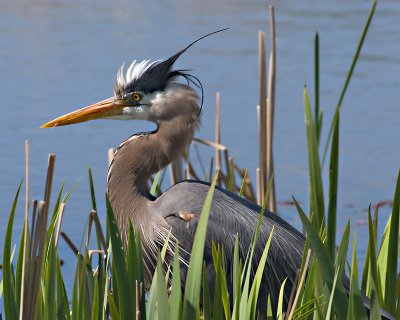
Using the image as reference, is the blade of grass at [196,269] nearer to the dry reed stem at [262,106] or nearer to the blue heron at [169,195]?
the blue heron at [169,195]

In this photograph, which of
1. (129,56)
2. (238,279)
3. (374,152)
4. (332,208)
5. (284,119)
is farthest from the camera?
(129,56)

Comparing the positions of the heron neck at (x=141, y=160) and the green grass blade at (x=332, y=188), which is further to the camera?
the heron neck at (x=141, y=160)

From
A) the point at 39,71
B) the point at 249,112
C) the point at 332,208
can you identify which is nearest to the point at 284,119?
the point at 249,112

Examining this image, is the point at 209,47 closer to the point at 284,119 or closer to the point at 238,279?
the point at 284,119

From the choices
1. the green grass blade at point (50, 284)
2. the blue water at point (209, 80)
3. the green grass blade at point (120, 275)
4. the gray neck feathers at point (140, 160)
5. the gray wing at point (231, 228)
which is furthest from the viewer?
the blue water at point (209, 80)

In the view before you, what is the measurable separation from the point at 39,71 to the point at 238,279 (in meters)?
4.60

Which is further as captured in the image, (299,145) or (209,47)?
(209,47)

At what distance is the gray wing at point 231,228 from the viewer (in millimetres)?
2672

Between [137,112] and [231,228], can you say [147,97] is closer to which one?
[137,112]

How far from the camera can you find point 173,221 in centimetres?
270

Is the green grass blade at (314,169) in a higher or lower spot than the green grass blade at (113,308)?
higher

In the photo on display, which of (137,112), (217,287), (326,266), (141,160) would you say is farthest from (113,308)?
(137,112)

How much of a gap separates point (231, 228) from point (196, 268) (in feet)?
3.77

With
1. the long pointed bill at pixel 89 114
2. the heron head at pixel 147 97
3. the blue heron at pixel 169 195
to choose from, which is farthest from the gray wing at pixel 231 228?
the long pointed bill at pixel 89 114
